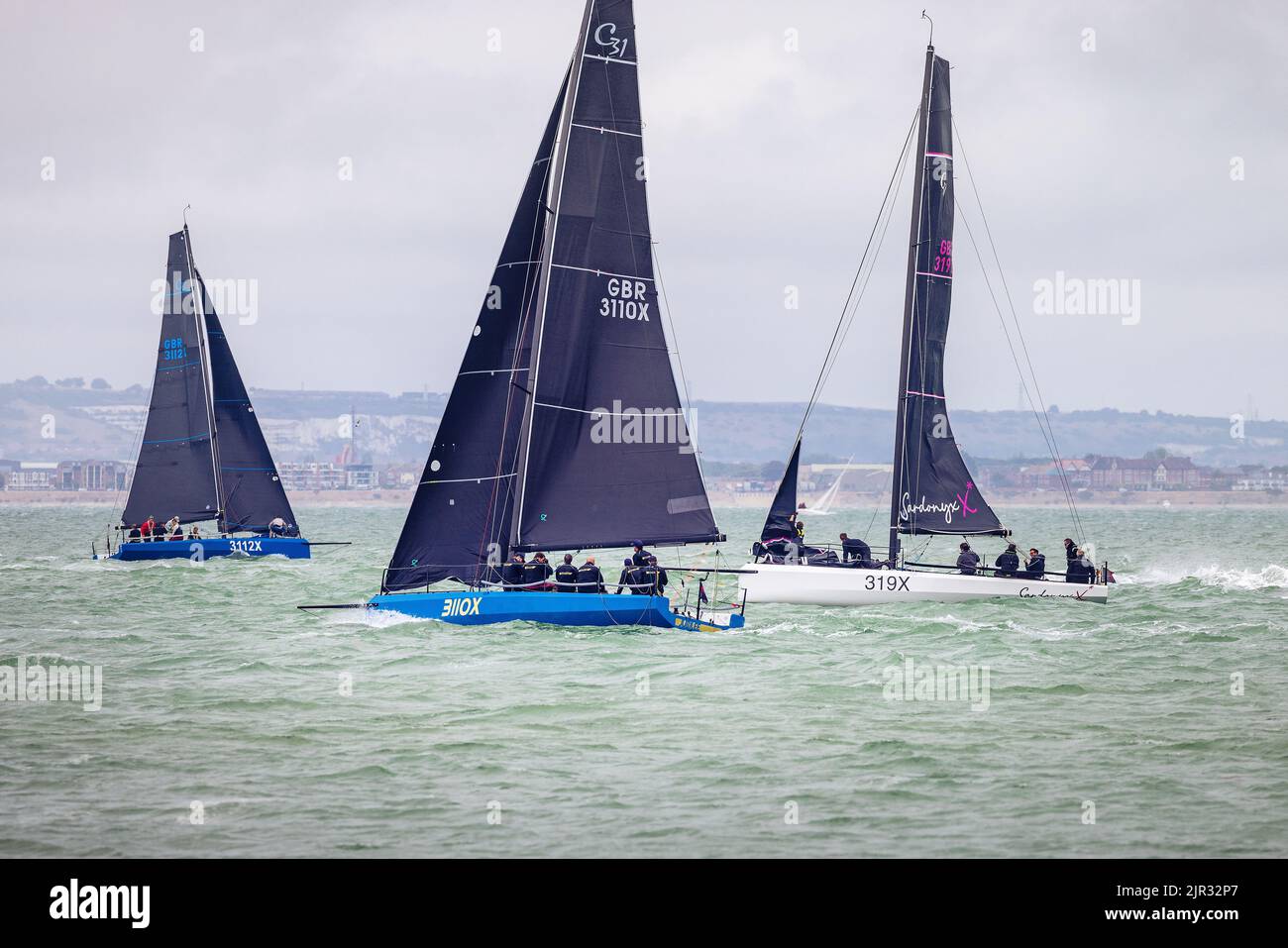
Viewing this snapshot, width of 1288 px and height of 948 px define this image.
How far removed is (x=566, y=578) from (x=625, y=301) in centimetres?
503

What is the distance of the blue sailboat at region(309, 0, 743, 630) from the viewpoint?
84.9 ft

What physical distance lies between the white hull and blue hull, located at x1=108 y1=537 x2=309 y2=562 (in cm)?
2160

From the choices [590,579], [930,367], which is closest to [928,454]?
[930,367]

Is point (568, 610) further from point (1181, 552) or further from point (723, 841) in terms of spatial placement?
point (1181, 552)

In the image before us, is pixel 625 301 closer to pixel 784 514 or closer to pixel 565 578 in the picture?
pixel 565 578

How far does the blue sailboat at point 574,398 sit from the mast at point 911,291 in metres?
8.31

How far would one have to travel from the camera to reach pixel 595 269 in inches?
1032

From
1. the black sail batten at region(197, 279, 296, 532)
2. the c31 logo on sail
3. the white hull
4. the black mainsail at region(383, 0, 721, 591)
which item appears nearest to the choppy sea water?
the white hull

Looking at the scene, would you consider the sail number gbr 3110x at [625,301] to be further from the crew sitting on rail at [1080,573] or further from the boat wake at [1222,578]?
the boat wake at [1222,578]

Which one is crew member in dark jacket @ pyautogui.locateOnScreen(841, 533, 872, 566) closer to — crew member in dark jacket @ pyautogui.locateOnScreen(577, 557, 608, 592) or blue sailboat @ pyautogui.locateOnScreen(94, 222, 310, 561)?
crew member in dark jacket @ pyautogui.locateOnScreen(577, 557, 608, 592)

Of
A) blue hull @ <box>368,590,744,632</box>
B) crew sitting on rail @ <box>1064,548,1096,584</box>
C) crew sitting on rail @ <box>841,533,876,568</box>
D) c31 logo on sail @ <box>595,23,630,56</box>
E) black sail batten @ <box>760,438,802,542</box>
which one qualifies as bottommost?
blue hull @ <box>368,590,744,632</box>
